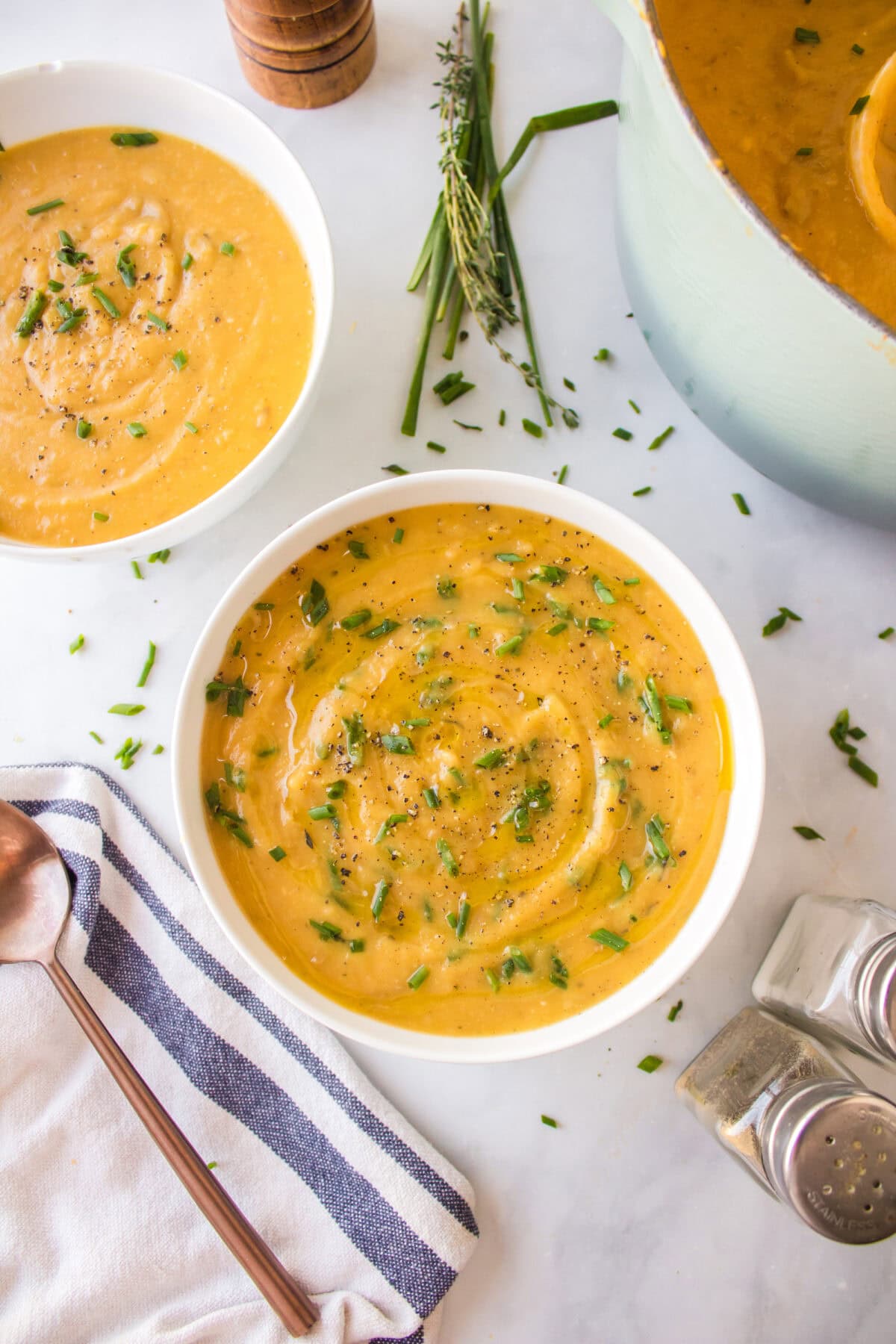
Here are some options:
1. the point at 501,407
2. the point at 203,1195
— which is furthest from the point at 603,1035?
the point at 501,407

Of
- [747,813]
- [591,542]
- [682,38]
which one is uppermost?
[682,38]

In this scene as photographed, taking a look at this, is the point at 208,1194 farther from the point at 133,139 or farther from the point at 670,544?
the point at 133,139

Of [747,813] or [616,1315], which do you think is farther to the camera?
[616,1315]

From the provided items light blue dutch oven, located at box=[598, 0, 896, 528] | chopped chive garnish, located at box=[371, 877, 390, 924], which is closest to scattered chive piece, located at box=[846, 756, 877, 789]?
light blue dutch oven, located at box=[598, 0, 896, 528]

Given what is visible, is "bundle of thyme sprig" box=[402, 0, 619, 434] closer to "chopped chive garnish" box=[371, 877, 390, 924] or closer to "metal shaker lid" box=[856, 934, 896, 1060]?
"chopped chive garnish" box=[371, 877, 390, 924]

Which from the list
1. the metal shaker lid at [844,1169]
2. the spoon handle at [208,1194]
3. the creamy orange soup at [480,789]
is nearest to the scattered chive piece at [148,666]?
the creamy orange soup at [480,789]

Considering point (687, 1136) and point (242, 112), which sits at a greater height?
point (242, 112)

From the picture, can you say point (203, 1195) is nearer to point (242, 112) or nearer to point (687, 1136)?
point (687, 1136)
